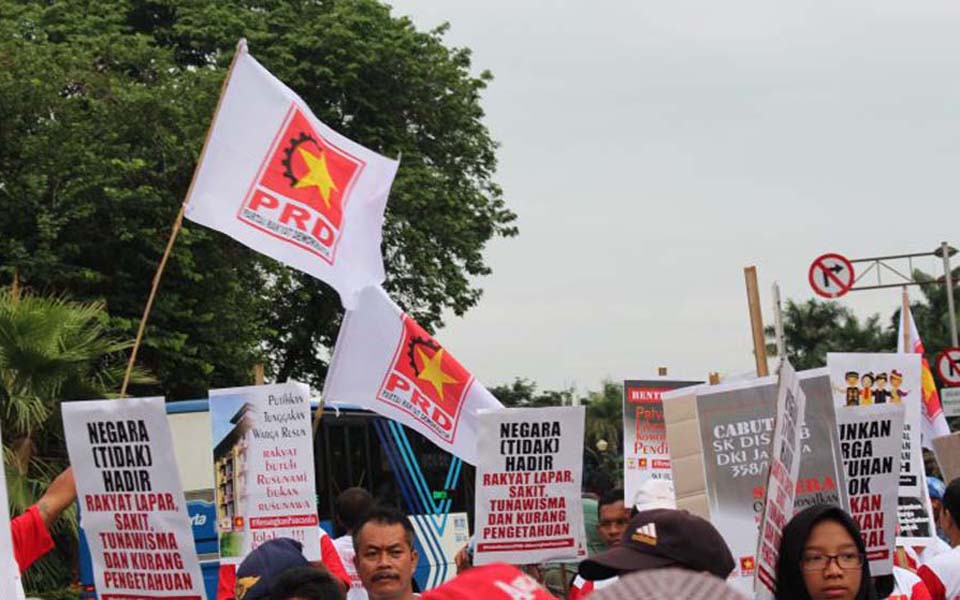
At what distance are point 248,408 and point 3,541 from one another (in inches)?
185

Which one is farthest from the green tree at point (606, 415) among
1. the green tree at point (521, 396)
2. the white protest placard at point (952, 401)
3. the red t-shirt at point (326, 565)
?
the red t-shirt at point (326, 565)

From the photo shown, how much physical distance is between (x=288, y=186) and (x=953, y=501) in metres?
4.32

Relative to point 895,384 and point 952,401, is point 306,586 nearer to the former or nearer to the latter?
point 895,384

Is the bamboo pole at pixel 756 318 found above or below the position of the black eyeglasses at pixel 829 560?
above

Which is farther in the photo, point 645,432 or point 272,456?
point 645,432

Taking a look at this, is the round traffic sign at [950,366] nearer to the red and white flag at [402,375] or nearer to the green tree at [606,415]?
the red and white flag at [402,375]

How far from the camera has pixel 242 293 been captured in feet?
100

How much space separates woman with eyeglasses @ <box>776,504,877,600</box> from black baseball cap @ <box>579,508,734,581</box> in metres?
0.62

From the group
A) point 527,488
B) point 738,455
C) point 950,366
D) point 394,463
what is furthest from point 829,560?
point 950,366

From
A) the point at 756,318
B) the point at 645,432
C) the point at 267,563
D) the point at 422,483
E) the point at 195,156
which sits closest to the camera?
the point at 267,563

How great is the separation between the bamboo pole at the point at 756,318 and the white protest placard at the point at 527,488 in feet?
7.74

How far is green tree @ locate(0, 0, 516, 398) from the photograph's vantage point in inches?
1046

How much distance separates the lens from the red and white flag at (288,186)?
951cm

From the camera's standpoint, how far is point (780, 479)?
17.1ft
